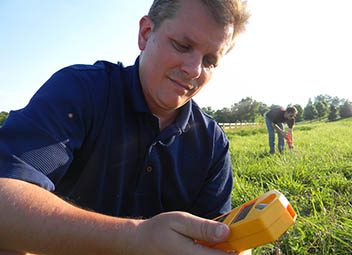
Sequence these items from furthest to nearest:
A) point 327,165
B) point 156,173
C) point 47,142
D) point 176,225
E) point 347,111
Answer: point 347,111 → point 327,165 → point 156,173 → point 47,142 → point 176,225

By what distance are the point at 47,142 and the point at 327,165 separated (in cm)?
392

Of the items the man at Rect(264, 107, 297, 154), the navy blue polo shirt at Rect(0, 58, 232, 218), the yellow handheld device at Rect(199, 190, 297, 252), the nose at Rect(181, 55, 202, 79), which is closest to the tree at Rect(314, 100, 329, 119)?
the man at Rect(264, 107, 297, 154)

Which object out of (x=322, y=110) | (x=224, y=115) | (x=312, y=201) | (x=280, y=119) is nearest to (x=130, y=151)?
(x=312, y=201)

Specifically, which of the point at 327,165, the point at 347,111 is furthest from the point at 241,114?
the point at 327,165

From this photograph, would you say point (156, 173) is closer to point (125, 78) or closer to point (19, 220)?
point (125, 78)

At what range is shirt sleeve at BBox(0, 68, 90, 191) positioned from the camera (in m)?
1.04

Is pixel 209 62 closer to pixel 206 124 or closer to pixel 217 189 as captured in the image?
pixel 206 124

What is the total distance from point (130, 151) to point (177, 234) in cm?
78

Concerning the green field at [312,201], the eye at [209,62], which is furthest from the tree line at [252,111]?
the eye at [209,62]

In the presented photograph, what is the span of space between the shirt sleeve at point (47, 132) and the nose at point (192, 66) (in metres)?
0.44

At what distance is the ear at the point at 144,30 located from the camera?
1.64m

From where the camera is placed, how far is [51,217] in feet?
2.89

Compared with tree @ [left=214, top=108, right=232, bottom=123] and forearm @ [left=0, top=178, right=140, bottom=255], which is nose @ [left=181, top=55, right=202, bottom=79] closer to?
forearm @ [left=0, top=178, right=140, bottom=255]

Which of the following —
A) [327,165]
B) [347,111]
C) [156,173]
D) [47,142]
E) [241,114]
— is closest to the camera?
[47,142]
